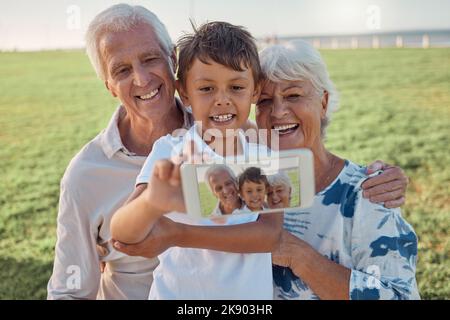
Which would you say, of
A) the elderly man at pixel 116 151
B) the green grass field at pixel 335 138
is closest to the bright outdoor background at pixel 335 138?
the green grass field at pixel 335 138

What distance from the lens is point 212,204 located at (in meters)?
0.99

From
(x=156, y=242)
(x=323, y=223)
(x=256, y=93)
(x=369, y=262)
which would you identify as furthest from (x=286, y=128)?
(x=156, y=242)

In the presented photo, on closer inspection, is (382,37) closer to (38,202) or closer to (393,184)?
(38,202)

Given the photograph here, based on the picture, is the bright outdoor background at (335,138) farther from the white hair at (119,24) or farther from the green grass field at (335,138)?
the white hair at (119,24)

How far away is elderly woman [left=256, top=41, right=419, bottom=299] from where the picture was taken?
135cm

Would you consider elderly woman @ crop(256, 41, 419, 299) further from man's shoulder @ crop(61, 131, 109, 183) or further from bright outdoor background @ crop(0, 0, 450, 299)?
bright outdoor background @ crop(0, 0, 450, 299)

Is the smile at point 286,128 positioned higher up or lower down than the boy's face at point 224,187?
higher up

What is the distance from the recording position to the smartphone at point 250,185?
3.17 feet

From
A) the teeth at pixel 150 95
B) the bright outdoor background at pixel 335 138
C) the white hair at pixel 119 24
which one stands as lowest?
the bright outdoor background at pixel 335 138

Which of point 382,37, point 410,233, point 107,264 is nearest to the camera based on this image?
point 410,233

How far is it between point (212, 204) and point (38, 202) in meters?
3.09

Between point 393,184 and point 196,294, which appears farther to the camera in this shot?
point 393,184

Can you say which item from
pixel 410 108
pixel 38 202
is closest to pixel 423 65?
pixel 410 108

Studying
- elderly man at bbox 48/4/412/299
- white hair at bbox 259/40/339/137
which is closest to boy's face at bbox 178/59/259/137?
white hair at bbox 259/40/339/137
